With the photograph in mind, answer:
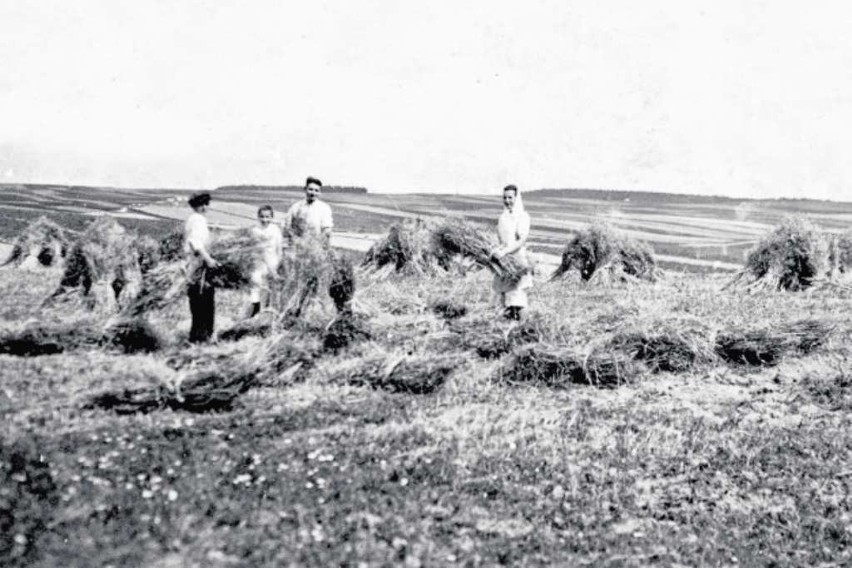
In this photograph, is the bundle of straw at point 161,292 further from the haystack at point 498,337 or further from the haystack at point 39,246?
the haystack at point 39,246

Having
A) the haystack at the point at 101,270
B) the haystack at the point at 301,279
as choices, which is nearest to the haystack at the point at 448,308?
the haystack at the point at 301,279

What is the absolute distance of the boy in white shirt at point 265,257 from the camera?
853 centimetres

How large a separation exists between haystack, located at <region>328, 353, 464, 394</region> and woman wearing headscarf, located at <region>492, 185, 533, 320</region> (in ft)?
6.25

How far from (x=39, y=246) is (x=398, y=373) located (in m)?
13.5

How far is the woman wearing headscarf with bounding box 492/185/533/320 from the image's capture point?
29.4ft

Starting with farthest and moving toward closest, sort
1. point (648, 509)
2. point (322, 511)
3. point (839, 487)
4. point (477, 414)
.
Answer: point (477, 414), point (839, 487), point (648, 509), point (322, 511)

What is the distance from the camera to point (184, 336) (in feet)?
27.9

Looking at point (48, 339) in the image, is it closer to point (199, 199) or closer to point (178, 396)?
point (199, 199)

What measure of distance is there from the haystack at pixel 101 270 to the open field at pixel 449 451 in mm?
1615

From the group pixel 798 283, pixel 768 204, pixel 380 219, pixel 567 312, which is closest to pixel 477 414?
pixel 567 312

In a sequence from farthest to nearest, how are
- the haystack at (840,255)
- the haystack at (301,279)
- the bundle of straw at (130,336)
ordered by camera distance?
the haystack at (840,255) → the haystack at (301,279) → the bundle of straw at (130,336)

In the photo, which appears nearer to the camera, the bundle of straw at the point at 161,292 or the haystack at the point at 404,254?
the bundle of straw at the point at 161,292

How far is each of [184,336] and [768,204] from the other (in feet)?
160

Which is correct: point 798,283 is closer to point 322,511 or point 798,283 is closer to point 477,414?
point 477,414
